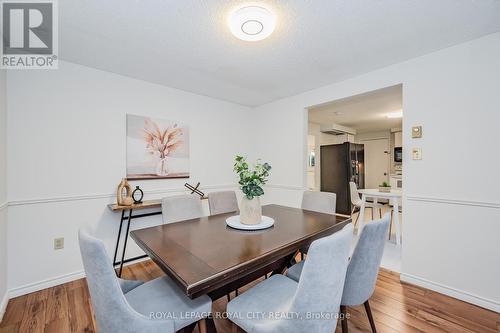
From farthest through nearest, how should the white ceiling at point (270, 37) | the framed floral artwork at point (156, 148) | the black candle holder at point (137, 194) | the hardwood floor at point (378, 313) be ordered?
1. the framed floral artwork at point (156, 148)
2. the black candle holder at point (137, 194)
3. the hardwood floor at point (378, 313)
4. the white ceiling at point (270, 37)

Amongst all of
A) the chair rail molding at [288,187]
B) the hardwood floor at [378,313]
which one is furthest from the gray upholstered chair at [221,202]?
the chair rail molding at [288,187]

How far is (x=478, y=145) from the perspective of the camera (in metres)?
1.86

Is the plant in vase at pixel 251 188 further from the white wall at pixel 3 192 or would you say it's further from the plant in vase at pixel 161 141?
the white wall at pixel 3 192

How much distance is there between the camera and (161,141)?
2.87 m

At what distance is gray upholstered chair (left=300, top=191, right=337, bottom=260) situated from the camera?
2.32m

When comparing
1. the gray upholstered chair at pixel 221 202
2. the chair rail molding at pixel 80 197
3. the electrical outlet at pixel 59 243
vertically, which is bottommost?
the electrical outlet at pixel 59 243

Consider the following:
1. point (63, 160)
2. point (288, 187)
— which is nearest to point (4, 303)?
point (63, 160)

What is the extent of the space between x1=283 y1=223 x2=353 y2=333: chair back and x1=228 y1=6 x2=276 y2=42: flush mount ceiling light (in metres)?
1.45

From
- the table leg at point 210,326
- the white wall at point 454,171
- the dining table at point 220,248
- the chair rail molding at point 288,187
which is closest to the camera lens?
the dining table at point 220,248

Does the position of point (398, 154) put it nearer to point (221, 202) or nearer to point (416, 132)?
point (416, 132)

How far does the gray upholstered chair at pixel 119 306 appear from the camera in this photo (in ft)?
2.97

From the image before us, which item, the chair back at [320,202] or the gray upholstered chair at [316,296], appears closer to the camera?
the gray upholstered chair at [316,296]

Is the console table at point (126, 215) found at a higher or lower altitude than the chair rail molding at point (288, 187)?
lower

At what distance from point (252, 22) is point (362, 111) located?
3568mm
